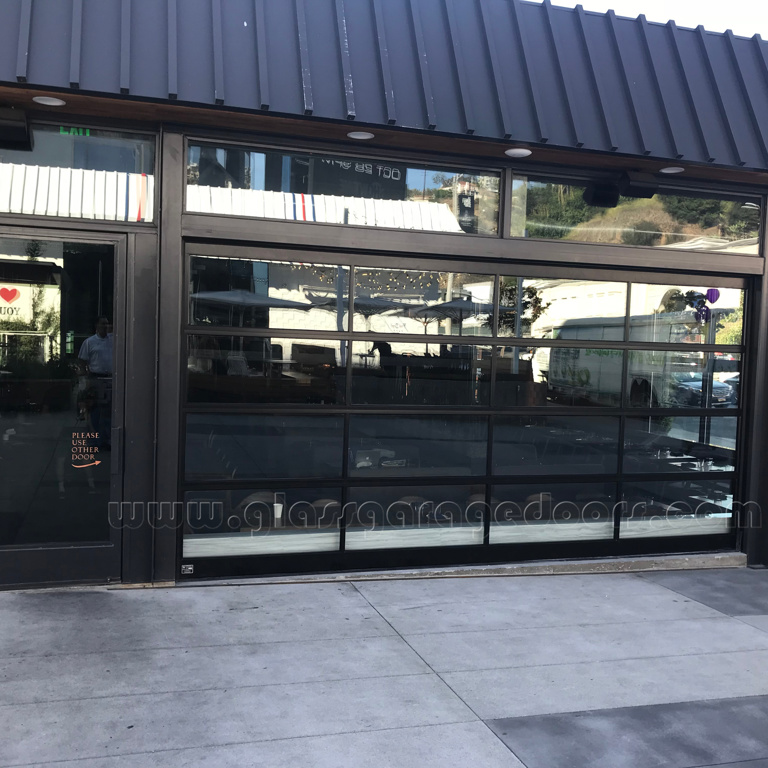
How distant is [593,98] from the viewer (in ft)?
19.9

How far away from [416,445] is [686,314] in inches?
107

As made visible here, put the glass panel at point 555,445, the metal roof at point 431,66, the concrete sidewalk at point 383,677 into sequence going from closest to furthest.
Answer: the concrete sidewalk at point 383,677, the metal roof at point 431,66, the glass panel at point 555,445

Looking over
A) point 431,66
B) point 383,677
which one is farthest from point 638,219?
point 383,677

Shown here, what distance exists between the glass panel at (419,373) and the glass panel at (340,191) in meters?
0.97

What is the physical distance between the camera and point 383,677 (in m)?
4.36

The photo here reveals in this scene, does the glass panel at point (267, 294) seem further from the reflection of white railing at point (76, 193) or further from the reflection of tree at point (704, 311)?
the reflection of tree at point (704, 311)

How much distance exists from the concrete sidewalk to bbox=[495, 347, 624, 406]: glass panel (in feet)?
5.20

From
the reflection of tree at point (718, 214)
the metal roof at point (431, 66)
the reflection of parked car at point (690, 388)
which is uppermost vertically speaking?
the metal roof at point (431, 66)

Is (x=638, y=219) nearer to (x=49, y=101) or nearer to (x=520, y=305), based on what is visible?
(x=520, y=305)

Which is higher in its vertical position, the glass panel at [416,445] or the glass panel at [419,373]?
the glass panel at [419,373]

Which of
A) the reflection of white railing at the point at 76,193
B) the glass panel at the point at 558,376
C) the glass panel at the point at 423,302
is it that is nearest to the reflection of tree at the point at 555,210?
the glass panel at the point at 423,302

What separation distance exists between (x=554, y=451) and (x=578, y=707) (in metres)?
2.86

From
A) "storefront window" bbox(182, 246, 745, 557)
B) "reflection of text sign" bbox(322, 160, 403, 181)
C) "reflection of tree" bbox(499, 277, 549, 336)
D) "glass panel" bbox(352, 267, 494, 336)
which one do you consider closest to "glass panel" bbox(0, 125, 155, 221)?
"storefront window" bbox(182, 246, 745, 557)

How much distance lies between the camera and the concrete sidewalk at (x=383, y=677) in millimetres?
3592
